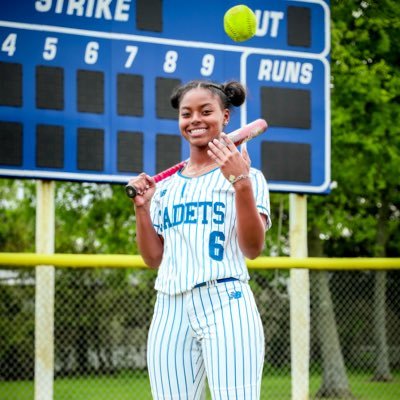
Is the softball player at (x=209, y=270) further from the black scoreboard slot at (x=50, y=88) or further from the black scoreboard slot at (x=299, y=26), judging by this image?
the black scoreboard slot at (x=299, y=26)

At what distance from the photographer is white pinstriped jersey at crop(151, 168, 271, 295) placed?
2646 millimetres

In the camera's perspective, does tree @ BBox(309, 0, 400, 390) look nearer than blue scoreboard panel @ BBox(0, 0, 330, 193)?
No

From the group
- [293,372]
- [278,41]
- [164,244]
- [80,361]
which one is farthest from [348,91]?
[164,244]

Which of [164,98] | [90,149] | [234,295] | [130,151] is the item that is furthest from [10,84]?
[234,295]

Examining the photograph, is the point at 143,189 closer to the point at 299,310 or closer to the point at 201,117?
the point at 201,117

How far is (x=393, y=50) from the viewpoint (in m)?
9.10

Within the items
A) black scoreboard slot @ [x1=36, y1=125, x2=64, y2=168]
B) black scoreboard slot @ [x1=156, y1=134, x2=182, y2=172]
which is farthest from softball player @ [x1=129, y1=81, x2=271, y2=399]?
black scoreboard slot @ [x1=156, y1=134, x2=182, y2=172]

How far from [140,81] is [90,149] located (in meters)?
0.63

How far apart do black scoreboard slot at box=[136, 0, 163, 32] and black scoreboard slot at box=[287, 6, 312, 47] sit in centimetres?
105

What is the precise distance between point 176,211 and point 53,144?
11.1 feet

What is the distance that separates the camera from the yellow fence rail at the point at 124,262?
5.77m

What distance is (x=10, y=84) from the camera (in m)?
5.91

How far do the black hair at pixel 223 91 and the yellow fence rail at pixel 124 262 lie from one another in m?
3.11

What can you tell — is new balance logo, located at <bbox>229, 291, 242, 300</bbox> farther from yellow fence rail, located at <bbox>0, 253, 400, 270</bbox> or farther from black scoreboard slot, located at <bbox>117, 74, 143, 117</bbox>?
black scoreboard slot, located at <bbox>117, 74, 143, 117</bbox>
